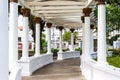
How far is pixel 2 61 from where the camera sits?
10.6ft

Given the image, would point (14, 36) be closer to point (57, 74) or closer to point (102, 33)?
point (102, 33)

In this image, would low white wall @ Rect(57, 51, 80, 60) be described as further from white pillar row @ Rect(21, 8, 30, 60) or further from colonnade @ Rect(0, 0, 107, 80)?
white pillar row @ Rect(21, 8, 30, 60)

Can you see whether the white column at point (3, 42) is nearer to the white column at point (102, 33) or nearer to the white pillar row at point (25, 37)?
the white column at point (102, 33)

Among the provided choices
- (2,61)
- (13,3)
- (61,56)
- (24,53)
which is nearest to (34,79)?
(24,53)

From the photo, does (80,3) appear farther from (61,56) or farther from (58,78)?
(61,56)

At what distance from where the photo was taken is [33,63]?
17.1 m

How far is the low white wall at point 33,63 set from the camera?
49.3ft

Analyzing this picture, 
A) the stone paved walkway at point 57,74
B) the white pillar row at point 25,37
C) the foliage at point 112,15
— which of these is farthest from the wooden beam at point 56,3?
the stone paved walkway at point 57,74

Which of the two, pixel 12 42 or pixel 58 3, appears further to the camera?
pixel 58 3

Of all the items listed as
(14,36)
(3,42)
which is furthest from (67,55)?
(3,42)

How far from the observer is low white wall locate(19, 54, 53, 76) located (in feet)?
49.3

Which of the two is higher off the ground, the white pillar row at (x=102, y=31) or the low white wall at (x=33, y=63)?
the white pillar row at (x=102, y=31)

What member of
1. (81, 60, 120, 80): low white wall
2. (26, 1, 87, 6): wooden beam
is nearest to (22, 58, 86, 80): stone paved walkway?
(81, 60, 120, 80): low white wall

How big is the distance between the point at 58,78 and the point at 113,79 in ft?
19.6
